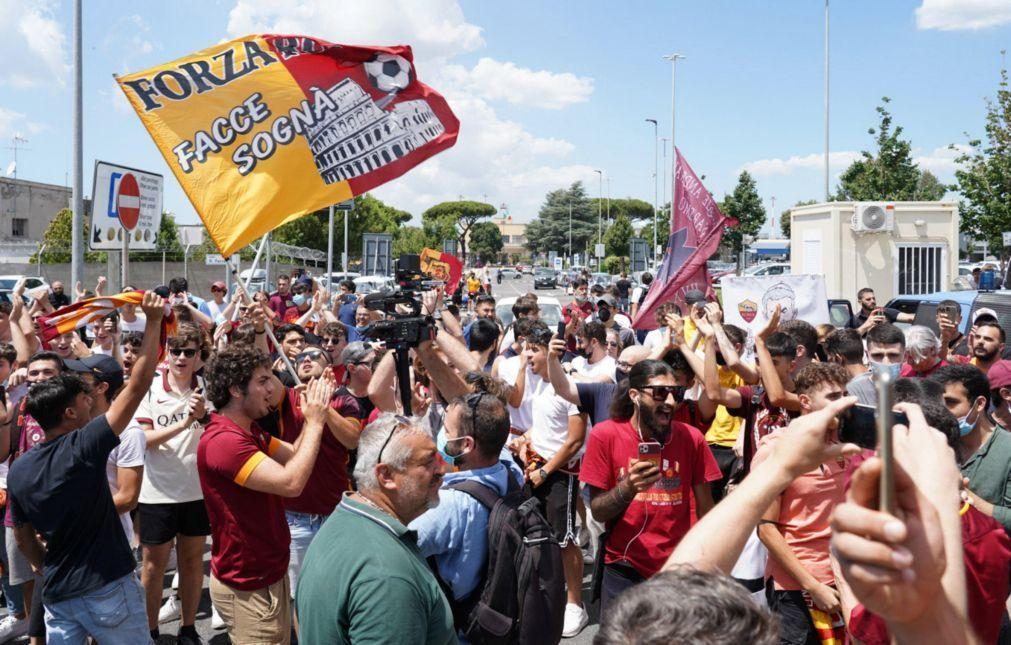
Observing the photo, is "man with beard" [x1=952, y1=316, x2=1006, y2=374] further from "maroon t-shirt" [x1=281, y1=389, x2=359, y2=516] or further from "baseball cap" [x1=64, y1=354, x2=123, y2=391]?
"baseball cap" [x1=64, y1=354, x2=123, y2=391]

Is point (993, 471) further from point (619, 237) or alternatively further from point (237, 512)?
point (619, 237)

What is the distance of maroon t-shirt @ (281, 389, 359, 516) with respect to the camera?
16.4ft

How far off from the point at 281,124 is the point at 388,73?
103 cm

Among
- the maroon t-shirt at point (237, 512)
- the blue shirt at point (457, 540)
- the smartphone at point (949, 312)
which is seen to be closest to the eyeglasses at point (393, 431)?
the blue shirt at point (457, 540)

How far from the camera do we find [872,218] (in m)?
17.7

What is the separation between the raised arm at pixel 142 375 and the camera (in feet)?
12.7

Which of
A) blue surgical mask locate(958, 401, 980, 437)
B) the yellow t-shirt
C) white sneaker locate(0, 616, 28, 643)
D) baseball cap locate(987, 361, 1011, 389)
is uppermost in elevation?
baseball cap locate(987, 361, 1011, 389)

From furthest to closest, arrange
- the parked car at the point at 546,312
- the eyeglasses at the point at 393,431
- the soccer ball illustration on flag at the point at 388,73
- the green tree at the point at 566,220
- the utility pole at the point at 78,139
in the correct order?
the green tree at the point at 566,220, the parked car at the point at 546,312, the utility pole at the point at 78,139, the soccer ball illustration on flag at the point at 388,73, the eyeglasses at the point at 393,431

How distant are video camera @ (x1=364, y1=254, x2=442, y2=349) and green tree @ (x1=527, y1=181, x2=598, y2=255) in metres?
105

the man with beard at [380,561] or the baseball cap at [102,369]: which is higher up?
the baseball cap at [102,369]

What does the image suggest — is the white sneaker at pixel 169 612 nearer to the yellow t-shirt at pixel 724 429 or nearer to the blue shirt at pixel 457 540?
the blue shirt at pixel 457 540

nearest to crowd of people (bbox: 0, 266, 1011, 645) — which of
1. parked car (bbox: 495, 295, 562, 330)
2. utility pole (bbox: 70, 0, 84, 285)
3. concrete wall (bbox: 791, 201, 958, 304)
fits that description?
utility pole (bbox: 70, 0, 84, 285)

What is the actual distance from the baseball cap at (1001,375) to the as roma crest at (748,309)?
3422mm

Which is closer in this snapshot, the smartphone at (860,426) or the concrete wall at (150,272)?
the smartphone at (860,426)
